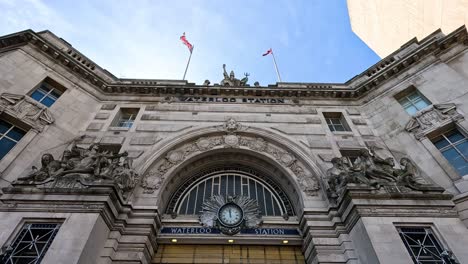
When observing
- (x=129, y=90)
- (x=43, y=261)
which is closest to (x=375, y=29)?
(x=129, y=90)

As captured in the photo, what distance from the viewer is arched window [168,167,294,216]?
547 inches

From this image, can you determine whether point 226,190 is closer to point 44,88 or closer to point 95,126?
point 95,126

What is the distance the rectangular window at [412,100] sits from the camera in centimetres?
1641

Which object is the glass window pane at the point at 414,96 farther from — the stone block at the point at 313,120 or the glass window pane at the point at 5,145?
the glass window pane at the point at 5,145

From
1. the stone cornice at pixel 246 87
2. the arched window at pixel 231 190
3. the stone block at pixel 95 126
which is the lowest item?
the arched window at pixel 231 190

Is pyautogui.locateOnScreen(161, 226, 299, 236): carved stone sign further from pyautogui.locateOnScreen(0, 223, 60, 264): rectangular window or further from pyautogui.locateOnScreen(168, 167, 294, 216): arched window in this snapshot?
pyautogui.locateOnScreen(0, 223, 60, 264): rectangular window

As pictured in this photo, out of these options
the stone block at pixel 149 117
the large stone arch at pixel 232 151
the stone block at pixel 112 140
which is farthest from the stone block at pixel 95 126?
the large stone arch at pixel 232 151

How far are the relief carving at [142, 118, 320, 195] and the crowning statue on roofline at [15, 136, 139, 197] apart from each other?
46.0 inches

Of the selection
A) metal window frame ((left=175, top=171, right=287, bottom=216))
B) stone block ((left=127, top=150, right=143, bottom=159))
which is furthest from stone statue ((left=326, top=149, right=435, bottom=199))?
stone block ((left=127, top=150, right=143, bottom=159))

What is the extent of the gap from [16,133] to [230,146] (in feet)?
39.6

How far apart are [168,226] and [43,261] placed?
5.24m

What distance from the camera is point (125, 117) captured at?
18484 millimetres

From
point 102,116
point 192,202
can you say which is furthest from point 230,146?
point 102,116

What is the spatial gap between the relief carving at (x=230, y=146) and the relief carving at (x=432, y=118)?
279 inches
